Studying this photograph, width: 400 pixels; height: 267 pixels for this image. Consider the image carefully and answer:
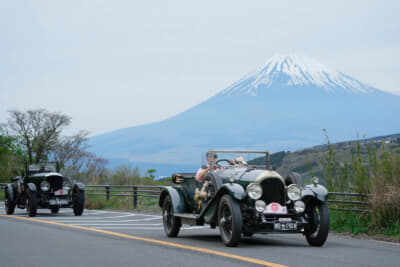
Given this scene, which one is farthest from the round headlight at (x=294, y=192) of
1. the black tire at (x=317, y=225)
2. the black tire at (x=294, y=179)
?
the black tire at (x=294, y=179)

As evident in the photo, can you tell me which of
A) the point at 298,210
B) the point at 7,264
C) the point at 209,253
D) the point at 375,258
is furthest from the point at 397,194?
the point at 7,264

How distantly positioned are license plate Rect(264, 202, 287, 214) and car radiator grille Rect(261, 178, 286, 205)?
250 millimetres

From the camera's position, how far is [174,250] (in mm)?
10617

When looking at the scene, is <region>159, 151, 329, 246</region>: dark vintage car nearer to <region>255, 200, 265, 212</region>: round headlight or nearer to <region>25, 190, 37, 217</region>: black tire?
<region>255, 200, 265, 212</region>: round headlight

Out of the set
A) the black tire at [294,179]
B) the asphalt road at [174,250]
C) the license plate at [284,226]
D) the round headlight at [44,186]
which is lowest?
the asphalt road at [174,250]

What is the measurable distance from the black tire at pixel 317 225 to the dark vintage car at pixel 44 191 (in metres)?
12.1

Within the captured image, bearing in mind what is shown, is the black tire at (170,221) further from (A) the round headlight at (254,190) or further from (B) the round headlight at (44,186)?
(B) the round headlight at (44,186)

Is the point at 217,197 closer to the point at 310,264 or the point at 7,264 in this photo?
the point at 310,264

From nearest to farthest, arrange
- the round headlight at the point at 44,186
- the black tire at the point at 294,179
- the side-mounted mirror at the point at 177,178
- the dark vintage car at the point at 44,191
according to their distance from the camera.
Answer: the black tire at the point at 294,179
the side-mounted mirror at the point at 177,178
the dark vintage car at the point at 44,191
the round headlight at the point at 44,186

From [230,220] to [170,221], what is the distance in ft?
9.33

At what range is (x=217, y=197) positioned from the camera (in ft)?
38.4

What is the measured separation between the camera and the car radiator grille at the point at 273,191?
11.5m

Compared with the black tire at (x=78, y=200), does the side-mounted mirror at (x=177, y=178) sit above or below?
above

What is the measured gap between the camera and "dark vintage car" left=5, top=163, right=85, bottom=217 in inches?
862
